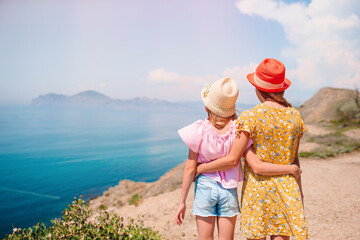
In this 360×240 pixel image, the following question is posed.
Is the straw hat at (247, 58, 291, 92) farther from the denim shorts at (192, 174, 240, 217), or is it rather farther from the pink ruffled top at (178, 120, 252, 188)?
the denim shorts at (192, 174, 240, 217)

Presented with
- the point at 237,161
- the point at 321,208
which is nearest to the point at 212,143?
the point at 237,161

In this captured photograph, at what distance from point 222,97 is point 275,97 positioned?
441 mm

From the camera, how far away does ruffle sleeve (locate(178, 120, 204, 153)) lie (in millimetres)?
2234

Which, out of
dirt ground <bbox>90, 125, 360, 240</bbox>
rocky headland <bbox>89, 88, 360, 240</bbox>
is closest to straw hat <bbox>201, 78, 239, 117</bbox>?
dirt ground <bbox>90, 125, 360, 240</bbox>

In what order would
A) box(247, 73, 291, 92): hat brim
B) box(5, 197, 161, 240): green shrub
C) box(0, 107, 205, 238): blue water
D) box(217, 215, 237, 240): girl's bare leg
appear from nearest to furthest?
box(247, 73, 291, 92): hat brim → box(217, 215, 237, 240): girl's bare leg → box(5, 197, 161, 240): green shrub → box(0, 107, 205, 238): blue water

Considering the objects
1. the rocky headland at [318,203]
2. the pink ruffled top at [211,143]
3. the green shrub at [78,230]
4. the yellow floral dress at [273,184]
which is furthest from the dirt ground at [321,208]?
the yellow floral dress at [273,184]

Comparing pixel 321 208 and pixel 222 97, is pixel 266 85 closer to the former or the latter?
pixel 222 97

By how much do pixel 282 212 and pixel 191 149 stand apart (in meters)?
0.91

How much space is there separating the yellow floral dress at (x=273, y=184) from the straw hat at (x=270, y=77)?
0.17 metres

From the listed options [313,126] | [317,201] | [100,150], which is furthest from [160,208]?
[100,150]

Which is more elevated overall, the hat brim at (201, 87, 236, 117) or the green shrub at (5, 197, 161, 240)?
the hat brim at (201, 87, 236, 117)

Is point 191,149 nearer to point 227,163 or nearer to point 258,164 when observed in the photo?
point 227,163

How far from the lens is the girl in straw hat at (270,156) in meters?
2.07

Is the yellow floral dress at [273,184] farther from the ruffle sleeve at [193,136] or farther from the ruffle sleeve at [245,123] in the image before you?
the ruffle sleeve at [193,136]
